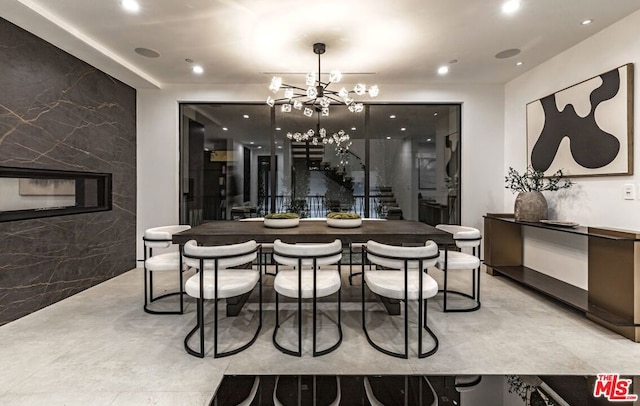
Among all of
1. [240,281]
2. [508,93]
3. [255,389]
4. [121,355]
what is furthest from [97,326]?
[508,93]

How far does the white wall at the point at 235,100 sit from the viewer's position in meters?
5.24

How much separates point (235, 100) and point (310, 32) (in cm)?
224

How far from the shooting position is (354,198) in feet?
18.6

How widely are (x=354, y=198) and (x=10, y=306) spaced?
450 cm

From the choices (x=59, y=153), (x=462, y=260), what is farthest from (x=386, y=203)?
(x=59, y=153)

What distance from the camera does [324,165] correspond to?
565 centimetres

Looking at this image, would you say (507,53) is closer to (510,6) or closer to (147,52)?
(510,6)

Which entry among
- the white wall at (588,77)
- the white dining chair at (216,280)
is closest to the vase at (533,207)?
the white wall at (588,77)

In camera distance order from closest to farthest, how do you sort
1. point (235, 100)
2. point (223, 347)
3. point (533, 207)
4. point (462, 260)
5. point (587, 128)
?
point (223, 347)
point (462, 260)
point (587, 128)
point (533, 207)
point (235, 100)

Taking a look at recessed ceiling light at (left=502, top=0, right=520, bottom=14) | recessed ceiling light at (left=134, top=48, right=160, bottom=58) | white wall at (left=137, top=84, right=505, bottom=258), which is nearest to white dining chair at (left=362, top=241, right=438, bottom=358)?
recessed ceiling light at (left=502, top=0, right=520, bottom=14)

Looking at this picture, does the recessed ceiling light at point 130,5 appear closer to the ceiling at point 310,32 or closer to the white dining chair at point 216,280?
the ceiling at point 310,32

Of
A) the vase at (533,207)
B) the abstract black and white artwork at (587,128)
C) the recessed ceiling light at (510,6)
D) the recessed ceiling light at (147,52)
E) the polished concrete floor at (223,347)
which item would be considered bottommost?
the polished concrete floor at (223,347)

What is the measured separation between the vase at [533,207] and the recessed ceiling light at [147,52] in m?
4.92

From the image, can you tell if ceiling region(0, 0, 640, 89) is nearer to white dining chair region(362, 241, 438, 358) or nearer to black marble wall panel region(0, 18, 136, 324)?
black marble wall panel region(0, 18, 136, 324)
